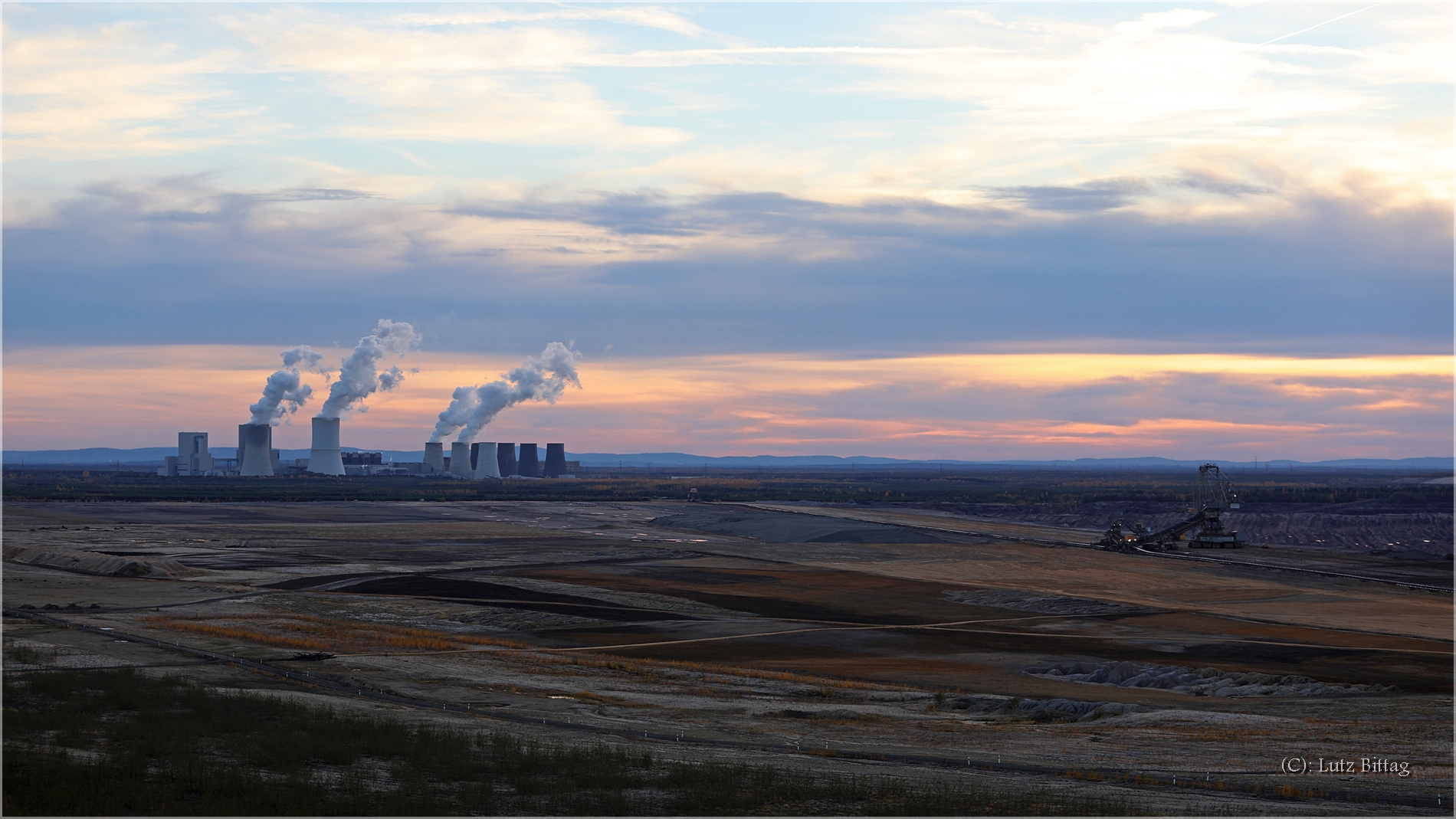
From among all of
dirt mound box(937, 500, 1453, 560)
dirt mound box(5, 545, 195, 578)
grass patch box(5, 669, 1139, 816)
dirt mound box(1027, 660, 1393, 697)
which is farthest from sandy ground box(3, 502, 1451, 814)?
dirt mound box(937, 500, 1453, 560)

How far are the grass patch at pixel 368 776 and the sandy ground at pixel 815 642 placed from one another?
8.60 ft

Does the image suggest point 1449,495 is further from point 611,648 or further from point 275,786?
point 275,786

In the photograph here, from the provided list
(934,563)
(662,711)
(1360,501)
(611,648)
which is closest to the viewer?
(662,711)

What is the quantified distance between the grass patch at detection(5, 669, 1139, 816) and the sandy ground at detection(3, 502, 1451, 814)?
103 inches

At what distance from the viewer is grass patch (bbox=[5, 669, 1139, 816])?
21609 mm

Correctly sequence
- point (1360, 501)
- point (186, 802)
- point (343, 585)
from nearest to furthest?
point (186, 802) → point (343, 585) → point (1360, 501)

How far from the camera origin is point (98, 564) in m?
73.8

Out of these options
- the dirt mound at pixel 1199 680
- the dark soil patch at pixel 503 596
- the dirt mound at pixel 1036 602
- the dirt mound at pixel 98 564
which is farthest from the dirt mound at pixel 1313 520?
the dirt mound at pixel 98 564

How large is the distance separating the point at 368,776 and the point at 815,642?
2971 cm

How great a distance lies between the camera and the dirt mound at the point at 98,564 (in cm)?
7156

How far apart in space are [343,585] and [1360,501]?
144455mm

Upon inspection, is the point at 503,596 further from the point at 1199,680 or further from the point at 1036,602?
the point at 1199,680

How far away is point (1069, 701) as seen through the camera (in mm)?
35969

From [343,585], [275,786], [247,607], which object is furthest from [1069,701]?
[343,585]
